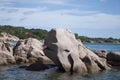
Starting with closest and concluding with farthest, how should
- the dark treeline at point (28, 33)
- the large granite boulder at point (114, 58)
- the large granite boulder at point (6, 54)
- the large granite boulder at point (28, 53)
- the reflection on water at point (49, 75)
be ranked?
1. the reflection on water at point (49, 75)
2. the large granite boulder at point (114, 58)
3. the large granite boulder at point (6, 54)
4. the large granite boulder at point (28, 53)
5. the dark treeline at point (28, 33)

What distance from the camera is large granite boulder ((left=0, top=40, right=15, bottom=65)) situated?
43.9 metres

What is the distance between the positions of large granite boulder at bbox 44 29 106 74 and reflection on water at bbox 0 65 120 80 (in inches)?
50.9

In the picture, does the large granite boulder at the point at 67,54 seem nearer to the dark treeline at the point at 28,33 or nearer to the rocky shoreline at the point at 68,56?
the rocky shoreline at the point at 68,56

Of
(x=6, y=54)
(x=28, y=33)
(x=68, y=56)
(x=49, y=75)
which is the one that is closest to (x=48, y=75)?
(x=49, y=75)

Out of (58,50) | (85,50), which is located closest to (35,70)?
(58,50)

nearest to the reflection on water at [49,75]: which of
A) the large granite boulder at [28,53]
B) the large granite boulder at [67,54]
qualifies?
the large granite boulder at [67,54]

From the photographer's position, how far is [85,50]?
40688mm

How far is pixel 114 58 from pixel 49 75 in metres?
11.8

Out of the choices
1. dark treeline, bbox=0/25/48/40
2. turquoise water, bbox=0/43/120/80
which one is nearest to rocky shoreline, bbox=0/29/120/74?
turquoise water, bbox=0/43/120/80

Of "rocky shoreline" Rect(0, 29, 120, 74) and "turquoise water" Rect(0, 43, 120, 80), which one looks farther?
"rocky shoreline" Rect(0, 29, 120, 74)

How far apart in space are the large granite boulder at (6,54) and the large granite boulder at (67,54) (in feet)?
25.9

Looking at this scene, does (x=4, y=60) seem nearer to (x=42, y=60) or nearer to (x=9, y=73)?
(x=42, y=60)

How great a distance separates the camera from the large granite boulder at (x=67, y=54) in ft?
121

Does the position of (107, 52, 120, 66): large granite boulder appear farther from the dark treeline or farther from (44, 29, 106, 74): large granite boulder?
the dark treeline
